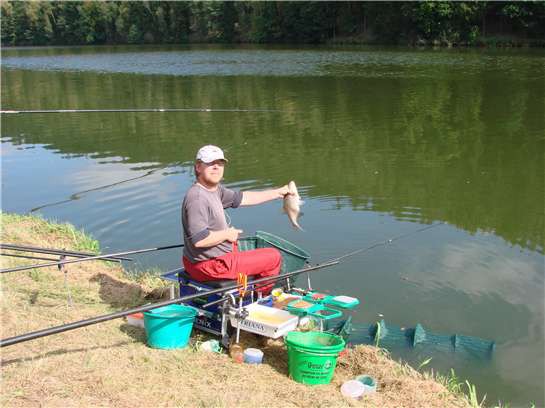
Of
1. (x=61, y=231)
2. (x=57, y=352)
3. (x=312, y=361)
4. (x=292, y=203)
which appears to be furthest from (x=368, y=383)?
(x=61, y=231)

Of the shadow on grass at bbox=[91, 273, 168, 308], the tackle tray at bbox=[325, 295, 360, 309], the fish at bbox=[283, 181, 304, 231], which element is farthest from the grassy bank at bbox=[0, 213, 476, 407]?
the fish at bbox=[283, 181, 304, 231]

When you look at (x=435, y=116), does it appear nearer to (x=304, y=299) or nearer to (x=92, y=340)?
(x=304, y=299)

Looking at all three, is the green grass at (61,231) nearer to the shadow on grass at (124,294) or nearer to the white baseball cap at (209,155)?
the shadow on grass at (124,294)

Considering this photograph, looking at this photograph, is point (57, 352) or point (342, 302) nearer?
point (57, 352)

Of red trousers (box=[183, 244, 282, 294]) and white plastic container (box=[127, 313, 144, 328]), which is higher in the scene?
red trousers (box=[183, 244, 282, 294])

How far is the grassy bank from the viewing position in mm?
3793

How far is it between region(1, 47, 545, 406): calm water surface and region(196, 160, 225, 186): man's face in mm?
2034

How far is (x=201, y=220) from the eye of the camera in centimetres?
446

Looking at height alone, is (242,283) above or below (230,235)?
below

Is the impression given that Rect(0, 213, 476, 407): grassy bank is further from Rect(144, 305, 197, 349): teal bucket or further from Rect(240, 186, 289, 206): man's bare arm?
Rect(240, 186, 289, 206): man's bare arm

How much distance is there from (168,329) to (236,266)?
666 millimetres

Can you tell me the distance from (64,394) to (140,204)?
19.3 ft

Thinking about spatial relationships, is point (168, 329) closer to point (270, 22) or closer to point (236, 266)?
point (236, 266)

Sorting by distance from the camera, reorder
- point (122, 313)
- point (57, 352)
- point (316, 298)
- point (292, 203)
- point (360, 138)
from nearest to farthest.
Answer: point (122, 313) → point (57, 352) → point (316, 298) → point (292, 203) → point (360, 138)
